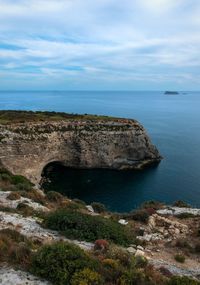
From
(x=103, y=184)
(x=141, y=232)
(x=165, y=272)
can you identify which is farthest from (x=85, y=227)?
(x=103, y=184)

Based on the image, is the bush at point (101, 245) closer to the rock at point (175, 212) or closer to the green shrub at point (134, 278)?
the green shrub at point (134, 278)

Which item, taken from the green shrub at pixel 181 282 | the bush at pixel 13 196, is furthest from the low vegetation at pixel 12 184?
the green shrub at pixel 181 282

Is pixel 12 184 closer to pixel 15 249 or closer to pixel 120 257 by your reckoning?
pixel 15 249

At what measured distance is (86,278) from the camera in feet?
41.8

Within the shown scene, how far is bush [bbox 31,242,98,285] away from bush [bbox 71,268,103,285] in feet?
0.29

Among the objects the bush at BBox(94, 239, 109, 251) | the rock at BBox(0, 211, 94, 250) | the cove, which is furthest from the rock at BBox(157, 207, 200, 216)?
the cove

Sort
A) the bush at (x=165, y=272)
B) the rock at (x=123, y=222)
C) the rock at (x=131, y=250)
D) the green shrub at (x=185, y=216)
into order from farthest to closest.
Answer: the green shrub at (x=185, y=216) → the rock at (x=123, y=222) → the rock at (x=131, y=250) → the bush at (x=165, y=272)

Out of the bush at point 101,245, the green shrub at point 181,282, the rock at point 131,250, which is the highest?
the green shrub at point 181,282

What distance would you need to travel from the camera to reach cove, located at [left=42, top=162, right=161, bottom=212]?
64062 millimetres

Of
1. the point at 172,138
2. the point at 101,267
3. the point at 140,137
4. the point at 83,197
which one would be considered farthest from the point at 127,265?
the point at 172,138

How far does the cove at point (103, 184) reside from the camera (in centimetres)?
6406

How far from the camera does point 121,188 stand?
2840 inches

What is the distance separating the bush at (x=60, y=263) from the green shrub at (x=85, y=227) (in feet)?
19.1

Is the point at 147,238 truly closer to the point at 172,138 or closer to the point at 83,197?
the point at 83,197
